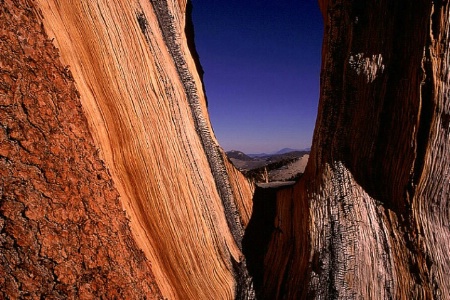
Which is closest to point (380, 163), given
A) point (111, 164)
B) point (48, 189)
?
point (111, 164)

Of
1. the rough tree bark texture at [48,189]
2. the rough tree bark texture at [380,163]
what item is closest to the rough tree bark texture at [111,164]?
the rough tree bark texture at [48,189]

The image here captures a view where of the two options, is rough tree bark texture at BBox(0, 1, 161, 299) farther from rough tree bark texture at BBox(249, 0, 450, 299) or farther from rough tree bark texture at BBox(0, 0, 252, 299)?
rough tree bark texture at BBox(249, 0, 450, 299)

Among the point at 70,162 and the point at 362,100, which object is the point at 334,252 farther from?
the point at 70,162

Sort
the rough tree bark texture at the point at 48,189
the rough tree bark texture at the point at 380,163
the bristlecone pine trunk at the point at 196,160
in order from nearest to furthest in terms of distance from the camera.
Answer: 1. the rough tree bark texture at the point at 48,189
2. the bristlecone pine trunk at the point at 196,160
3. the rough tree bark texture at the point at 380,163

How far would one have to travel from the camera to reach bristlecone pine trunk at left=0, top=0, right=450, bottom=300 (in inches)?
38.4

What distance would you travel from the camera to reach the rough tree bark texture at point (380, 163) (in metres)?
1.14

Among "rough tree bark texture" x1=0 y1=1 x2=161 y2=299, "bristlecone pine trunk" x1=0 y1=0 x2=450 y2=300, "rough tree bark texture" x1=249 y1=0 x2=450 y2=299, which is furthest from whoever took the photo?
"rough tree bark texture" x1=249 y1=0 x2=450 y2=299

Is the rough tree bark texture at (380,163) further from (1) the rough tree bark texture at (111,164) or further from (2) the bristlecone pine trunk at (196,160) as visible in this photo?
(1) the rough tree bark texture at (111,164)

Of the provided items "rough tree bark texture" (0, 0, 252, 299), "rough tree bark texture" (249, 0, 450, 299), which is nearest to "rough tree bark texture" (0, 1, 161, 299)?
→ "rough tree bark texture" (0, 0, 252, 299)

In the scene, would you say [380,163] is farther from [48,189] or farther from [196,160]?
[48,189]

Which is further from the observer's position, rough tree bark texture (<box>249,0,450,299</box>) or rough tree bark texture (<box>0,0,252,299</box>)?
rough tree bark texture (<box>249,0,450,299</box>)

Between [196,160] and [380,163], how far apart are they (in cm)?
78

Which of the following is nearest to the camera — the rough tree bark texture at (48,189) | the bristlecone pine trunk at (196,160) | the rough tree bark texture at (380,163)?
the rough tree bark texture at (48,189)

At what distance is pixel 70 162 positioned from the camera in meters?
1.00
